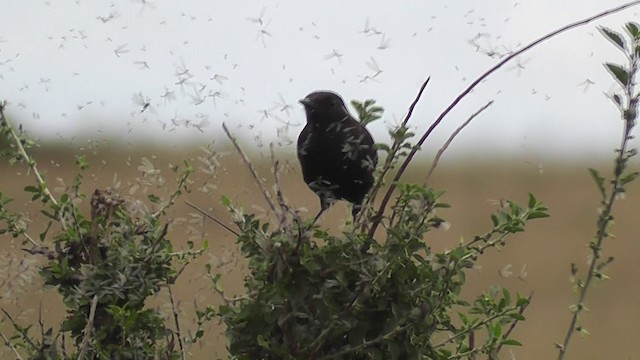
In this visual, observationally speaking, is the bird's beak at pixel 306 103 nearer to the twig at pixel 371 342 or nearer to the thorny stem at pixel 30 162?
the thorny stem at pixel 30 162

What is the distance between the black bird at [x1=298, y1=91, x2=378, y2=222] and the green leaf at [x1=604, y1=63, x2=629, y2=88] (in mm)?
365

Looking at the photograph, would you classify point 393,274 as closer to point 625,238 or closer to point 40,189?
point 40,189

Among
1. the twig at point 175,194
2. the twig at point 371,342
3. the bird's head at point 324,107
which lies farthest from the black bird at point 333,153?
the twig at point 371,342

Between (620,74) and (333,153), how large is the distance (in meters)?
0.47

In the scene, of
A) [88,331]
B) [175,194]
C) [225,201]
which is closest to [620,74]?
[225,201]

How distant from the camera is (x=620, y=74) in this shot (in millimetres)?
1235

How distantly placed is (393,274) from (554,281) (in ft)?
3.88

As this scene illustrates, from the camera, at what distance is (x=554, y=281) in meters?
2.28

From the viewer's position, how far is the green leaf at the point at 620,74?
1235 mm

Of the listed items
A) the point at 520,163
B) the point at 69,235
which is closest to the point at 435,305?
the point at 69,235

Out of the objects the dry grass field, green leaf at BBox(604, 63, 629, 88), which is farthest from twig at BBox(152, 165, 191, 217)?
green leaf at BBox(604, 63, 629, 88)

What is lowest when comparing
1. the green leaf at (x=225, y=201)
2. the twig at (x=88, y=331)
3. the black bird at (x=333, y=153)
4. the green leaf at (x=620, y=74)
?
the twig at (x=88, y=331)

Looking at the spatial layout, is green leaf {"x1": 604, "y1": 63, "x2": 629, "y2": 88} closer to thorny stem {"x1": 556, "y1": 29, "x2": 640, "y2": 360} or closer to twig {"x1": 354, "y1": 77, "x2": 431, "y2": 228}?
thorny stem {"x1": 556, "y1": 29, "x2": 640, "y2": 360}

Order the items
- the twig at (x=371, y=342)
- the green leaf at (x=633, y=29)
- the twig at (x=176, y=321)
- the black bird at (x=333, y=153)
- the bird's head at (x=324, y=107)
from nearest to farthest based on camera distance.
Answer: the twig at (x=371, y=342) < the green leaf at (x=633, y=29) < the twig at (x=176, y=321) < the black bird at (x=333, y=153) < the bird's head at (x=324, y=107)
